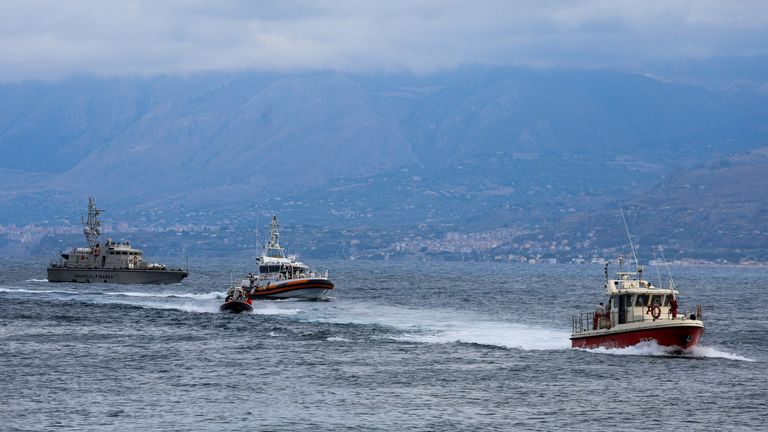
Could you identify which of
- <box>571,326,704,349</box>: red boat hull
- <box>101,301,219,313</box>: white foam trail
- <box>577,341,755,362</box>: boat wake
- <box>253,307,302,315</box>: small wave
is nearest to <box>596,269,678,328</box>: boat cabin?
<box>571,326,704,349</box>: red boat hull

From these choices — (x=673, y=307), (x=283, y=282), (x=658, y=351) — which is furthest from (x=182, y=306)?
(x=658, y=351)

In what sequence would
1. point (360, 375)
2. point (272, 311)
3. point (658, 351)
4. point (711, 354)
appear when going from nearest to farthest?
point (360, 375)
point (658, 351)
point (711, 354)
point (272, 311)

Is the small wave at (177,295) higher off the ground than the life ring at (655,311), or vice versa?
the life ring at (655,311)

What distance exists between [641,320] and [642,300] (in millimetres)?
1375

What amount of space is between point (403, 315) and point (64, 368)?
58058 millimetres

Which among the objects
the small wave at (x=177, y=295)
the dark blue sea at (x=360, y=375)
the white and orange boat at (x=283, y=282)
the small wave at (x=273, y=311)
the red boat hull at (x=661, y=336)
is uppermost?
the white and orange boat at (x=283, y=282)

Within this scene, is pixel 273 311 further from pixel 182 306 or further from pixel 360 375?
pixel 360 375

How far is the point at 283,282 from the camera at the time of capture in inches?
6526

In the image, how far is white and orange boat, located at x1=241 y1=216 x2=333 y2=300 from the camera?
166m

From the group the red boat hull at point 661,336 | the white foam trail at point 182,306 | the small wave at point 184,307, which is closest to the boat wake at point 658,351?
the red boat hull at point 661,336

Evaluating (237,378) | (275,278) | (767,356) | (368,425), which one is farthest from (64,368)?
(275,278)

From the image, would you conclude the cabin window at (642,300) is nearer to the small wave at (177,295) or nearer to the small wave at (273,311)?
the small wave at (273,311)

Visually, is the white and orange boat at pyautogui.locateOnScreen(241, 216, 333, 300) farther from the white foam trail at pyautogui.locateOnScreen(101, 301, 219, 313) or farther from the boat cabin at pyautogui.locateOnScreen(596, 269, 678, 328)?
the boat cabin at pyautogui.locateOnScreen(596, 269, 678, 328)

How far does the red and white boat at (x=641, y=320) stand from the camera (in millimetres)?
90375
